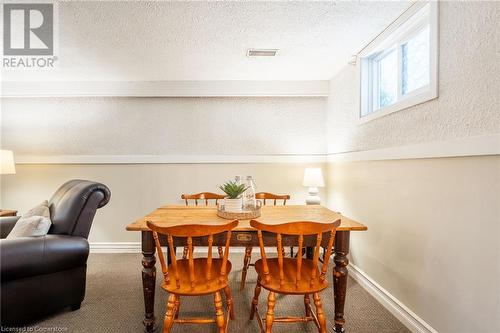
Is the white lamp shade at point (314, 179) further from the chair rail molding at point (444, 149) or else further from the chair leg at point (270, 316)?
the chair leg at point (270, 316)

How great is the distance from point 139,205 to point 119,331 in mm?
1814

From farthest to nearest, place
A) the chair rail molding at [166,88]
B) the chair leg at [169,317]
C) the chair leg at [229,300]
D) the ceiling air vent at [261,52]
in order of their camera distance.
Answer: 1. the chair rail molding at [166,88]
2. the ceiling air vent at [261,52]
3. the chair leg at [229,300]
4. the chair leg at [169,317]

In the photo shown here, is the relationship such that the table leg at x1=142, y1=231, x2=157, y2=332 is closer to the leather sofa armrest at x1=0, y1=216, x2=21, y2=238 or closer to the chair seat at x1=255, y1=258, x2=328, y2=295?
the chair seat at x1=255, y1=258, x2=328, y2=295

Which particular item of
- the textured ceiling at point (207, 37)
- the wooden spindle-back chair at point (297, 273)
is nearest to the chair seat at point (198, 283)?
the wooden spindle-back chair at point (297, 273)

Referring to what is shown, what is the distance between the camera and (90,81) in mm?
3207

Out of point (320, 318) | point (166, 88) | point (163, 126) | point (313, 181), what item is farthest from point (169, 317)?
point (166, 88)

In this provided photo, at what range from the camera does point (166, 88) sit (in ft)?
10.8

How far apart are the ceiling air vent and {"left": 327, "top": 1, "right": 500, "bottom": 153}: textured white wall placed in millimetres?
1262

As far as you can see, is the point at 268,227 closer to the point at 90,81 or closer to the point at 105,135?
the point at 105,135

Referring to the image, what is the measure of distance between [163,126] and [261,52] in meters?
1.68

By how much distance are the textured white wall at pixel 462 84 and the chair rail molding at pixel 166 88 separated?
1.52m

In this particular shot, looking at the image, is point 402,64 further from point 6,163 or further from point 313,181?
point 6,163

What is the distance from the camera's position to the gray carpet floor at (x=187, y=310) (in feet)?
5.83

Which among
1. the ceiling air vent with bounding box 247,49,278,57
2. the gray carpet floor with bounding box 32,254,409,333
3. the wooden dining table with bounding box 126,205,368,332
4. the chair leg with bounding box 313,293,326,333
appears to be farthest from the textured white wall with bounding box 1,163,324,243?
the chair leg with bounding box 313,293,326,333
